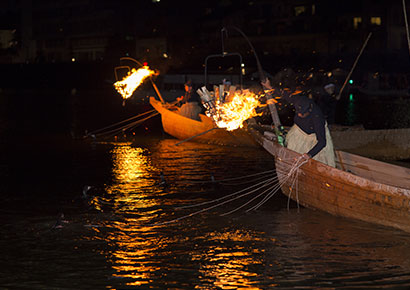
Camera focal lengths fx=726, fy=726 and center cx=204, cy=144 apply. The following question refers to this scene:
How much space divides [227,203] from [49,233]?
3806 mm

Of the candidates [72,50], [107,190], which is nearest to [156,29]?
[72,50]

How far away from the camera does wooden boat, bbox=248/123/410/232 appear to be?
10469mm

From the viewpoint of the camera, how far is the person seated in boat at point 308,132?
1157cm

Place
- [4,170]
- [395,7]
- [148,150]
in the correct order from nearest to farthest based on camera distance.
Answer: [4,170] → [148,150] → [395,7]

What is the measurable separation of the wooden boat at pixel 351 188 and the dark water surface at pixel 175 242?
235 millimetres

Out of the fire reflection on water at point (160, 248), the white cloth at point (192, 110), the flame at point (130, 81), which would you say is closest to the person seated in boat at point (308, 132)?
the fire reflection on water at point (160, 248)

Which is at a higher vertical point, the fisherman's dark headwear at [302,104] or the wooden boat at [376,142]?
the fisherman's dark headwear at [302,104]

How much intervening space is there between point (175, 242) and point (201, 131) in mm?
12261

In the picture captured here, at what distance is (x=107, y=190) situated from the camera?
15625mm

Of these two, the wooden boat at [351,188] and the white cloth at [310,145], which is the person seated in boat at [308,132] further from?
the wooden boat at [351,188]

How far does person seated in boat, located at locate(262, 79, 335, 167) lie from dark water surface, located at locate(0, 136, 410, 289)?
1.11 metres

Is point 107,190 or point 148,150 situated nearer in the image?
point 107,190

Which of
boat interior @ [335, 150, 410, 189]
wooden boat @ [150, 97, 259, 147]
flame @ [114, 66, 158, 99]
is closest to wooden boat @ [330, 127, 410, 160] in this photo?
wooden boat @ [150, 97, 259, 147]

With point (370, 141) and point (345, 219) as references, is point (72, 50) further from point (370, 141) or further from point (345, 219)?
point (345, 219)
